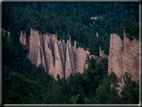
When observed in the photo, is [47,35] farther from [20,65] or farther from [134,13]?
[134,13]

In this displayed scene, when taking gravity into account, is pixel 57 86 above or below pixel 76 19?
below

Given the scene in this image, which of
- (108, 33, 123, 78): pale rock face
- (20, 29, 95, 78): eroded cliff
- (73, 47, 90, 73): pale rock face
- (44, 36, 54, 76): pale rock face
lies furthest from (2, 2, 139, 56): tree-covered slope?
(44, 36, 54, 76): pale rock face

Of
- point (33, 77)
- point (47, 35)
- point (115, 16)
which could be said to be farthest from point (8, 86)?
point (115, 16)

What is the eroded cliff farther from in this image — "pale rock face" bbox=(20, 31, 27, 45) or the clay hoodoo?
"pale rock face" bbox=(20, 31, 27, 45)

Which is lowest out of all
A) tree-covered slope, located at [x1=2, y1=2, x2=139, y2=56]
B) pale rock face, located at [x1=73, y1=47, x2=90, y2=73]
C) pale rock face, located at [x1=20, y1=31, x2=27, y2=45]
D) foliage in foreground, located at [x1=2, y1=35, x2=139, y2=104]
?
foliage in foreground, located at [x1=2, y1=35, x2=139, y2=104]

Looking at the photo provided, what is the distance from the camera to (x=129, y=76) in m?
16.2

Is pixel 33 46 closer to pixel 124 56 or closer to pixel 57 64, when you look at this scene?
pixel 57 64

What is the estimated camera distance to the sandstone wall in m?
16.7

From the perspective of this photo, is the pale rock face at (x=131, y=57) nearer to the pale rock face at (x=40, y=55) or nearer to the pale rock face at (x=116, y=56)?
the pale rock face at (x=116, y=56)

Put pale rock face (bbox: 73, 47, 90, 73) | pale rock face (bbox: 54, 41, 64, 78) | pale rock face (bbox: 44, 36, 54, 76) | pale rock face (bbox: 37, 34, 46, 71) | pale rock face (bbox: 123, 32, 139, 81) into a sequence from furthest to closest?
pale rock face (bbox: 37, 34, 46, 71) → pale rock face (bbox: 44, 36, 54, 76) → pale rock face (bbox: 54, 41, 64, 78) → pale rock face (bbox: 73, 47, 90, 73) → pale rock face (bbox: 123, 32, 139, 81)

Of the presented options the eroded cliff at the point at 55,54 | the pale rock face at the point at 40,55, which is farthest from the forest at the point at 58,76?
the pale rock face at the point at 40,55

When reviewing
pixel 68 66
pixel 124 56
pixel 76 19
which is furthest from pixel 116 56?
pixel 76 19

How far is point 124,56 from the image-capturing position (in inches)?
706

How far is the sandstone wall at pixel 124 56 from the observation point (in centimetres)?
1673
